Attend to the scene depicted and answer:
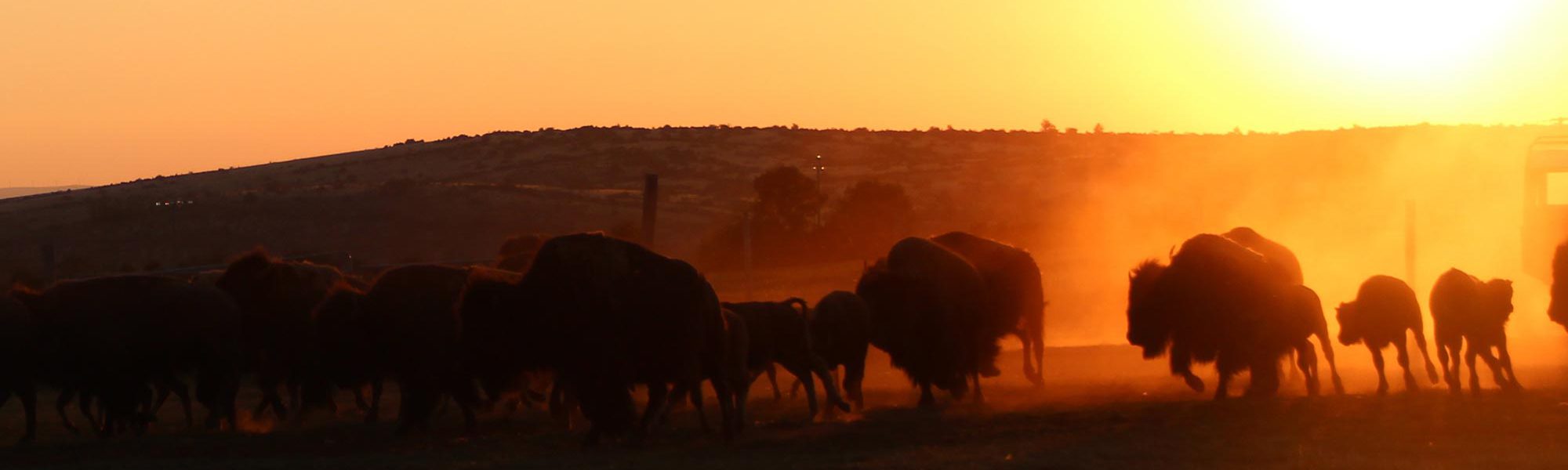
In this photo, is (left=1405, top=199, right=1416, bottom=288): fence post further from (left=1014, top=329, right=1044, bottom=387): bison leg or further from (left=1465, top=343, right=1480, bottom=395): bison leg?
(left=1465, top=343, right=1480, bottom=395): bison leg

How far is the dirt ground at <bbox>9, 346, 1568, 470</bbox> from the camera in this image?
13008 millimetres

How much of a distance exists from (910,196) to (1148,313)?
220 feet

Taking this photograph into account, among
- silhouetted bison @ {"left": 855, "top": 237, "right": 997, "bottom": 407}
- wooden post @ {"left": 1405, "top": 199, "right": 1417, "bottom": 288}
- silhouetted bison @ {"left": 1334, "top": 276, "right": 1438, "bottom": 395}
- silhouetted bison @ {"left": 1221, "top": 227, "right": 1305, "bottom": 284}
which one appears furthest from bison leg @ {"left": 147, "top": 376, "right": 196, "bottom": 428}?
wooden post @ {"left": 1405, "top": 199, "right": 1417, "bottom": 288}

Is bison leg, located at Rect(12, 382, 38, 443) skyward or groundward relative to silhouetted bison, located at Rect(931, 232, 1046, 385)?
groundward

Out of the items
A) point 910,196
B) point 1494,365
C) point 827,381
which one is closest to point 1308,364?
point 1494,365

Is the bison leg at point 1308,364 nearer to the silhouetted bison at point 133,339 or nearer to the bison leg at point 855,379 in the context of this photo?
the bison leg at point 855,379

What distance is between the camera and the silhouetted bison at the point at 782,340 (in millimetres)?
17750

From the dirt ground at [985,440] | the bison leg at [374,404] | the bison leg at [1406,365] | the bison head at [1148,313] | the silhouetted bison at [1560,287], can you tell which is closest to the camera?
the dirt ground at [985,440]

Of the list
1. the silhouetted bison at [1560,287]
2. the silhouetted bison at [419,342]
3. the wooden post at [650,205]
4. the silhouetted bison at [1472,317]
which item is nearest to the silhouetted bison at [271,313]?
the silhouetted bison at [419,342]

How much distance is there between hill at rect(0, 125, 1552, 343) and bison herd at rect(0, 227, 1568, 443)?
16.9m

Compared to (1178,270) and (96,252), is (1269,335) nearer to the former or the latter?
(1178,270)

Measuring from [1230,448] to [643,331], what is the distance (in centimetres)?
473

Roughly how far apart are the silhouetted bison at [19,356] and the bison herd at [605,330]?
0.02 m

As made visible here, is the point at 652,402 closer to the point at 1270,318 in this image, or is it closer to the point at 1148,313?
the point at 1148,313
